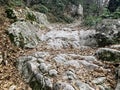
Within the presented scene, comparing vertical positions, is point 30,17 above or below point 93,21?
above

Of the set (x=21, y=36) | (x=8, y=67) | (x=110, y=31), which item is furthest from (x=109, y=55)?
(x=21, y=36)

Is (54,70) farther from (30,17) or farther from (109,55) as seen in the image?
(30,17)

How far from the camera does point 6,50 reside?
7832mm

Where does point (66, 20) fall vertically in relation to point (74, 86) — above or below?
below

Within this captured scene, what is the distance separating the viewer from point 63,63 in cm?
715

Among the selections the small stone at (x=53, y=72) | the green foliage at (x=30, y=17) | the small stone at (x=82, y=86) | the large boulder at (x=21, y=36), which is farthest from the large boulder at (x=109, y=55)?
the green foliage at (x=30, y=17)

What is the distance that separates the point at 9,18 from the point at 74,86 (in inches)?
259

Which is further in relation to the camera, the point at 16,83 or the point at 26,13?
the point at 26,13

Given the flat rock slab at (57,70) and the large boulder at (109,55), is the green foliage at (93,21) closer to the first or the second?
the large boulder at (109,55)

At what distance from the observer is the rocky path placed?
19.5 feet

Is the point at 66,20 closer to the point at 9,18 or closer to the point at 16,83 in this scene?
the point at 9,18

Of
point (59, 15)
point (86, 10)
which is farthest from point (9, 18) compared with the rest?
point (86, 10)

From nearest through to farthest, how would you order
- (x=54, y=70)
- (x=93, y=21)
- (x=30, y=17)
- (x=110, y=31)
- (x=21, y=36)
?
(x=54, y=70), (x=21, y=36), (x=110, y=31), (x=30, y=17), (x=93, y=21)

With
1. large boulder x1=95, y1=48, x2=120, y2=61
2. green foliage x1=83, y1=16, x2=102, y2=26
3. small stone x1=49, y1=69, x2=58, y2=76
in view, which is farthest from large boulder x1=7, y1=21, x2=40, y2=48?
green foliage x1=83, y1=16, x2=102, y2=26
